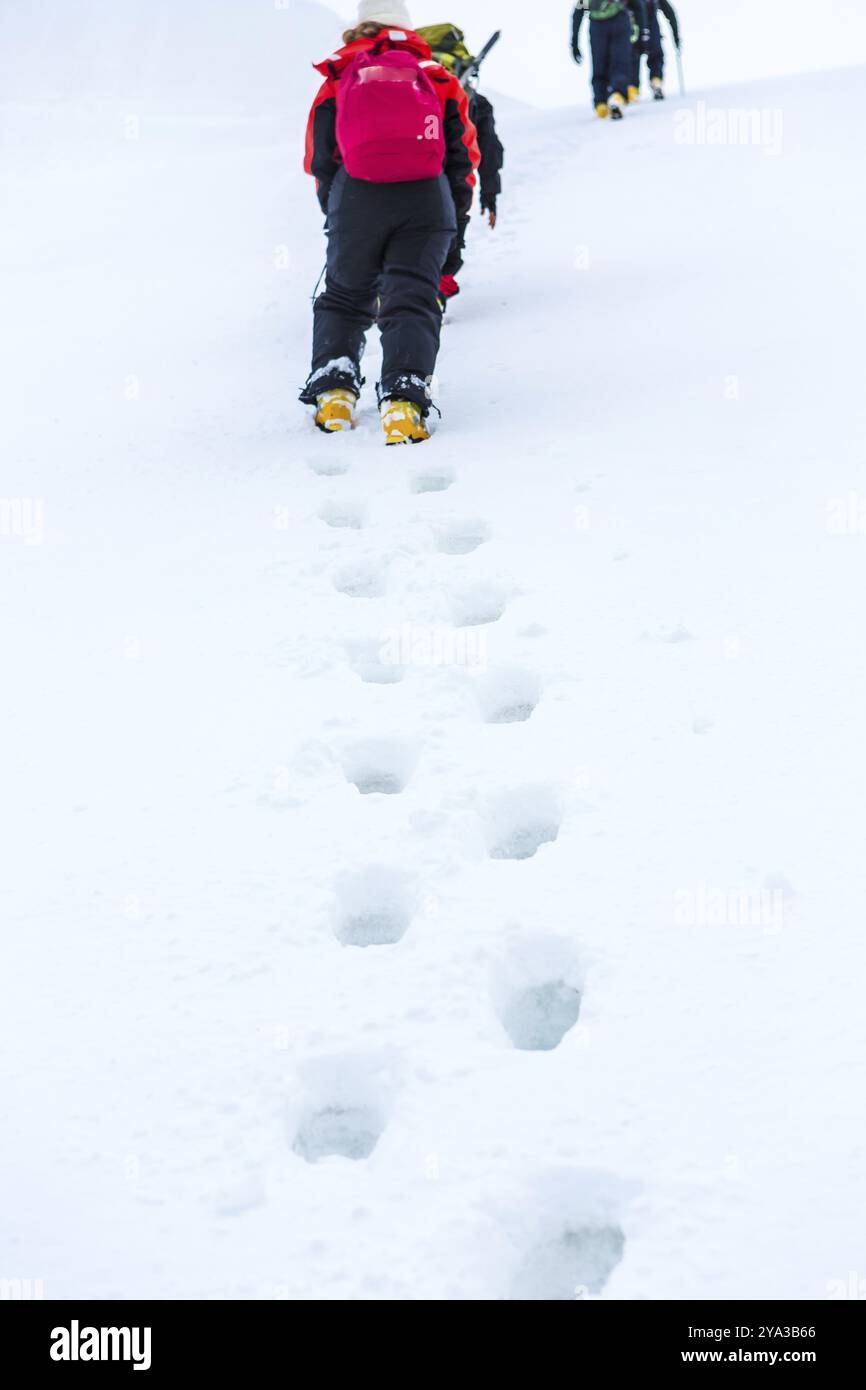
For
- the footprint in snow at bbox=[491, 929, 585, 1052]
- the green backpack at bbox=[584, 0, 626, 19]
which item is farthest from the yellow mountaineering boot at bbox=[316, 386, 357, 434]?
the green backpack at bbox=[584, 0, 626, 19]

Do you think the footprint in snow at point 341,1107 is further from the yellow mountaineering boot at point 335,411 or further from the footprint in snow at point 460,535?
the yellow mountaineering boot at point 335,411

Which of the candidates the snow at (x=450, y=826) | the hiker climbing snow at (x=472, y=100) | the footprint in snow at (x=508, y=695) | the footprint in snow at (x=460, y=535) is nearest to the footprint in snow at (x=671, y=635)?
the snow at (x=450, y=826)

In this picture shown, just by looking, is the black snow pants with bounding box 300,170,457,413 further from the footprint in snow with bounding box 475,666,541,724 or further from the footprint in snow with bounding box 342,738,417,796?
the footprint in snow with bounding box 342,738,417,796

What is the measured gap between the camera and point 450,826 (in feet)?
6.88

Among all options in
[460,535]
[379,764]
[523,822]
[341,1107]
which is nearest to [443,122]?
[460,535]

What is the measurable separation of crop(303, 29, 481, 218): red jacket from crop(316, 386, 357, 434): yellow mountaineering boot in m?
0.68

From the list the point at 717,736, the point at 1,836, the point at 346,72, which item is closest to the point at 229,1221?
the point at 1,836

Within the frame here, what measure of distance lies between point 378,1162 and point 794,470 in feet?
7.83

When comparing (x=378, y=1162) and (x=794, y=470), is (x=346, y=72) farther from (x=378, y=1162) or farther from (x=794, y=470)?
(x=378, y=1162)

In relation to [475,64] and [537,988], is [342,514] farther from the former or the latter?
[475,64]

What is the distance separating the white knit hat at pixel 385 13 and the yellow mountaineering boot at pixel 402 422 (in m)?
1.26

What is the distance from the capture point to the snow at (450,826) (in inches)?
58.0

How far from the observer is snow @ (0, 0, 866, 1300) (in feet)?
4.83

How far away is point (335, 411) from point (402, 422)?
311 mm
